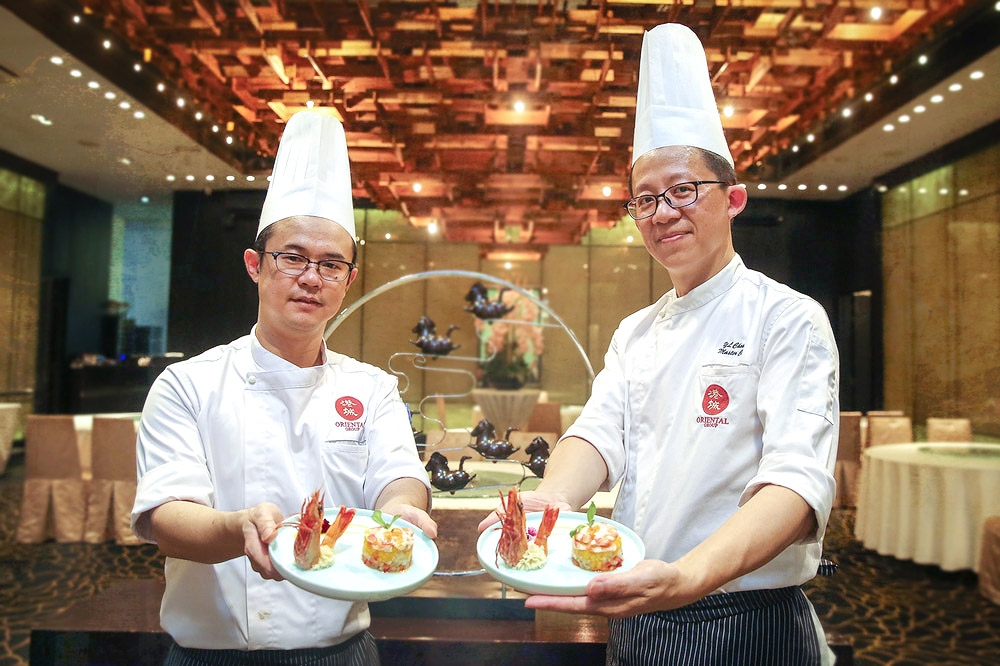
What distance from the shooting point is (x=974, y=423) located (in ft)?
9.75

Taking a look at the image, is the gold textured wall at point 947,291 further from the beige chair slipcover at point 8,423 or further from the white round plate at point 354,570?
the beige chair slipcover at point 8,423

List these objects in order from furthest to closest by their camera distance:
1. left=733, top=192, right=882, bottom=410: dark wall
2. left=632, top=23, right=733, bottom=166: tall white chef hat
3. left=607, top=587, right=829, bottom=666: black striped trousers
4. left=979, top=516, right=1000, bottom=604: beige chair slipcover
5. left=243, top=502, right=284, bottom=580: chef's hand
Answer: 1. left=979, top=516, right=1000, bottom=604: beige chair slipcover
2. left=733, top=192, right=882, bottom=410: dark wall
3. left=632, top=23, right=733, bottom=166: tall white chef hat
4. left=607, top=587, right=829, bottom=666: black striped trousers
5. left=243, top=502, right=284, bottom=580: chef's hand

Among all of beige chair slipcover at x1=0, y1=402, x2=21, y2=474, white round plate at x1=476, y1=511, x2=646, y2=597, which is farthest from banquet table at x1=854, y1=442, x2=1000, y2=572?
beige chair slipcover at x1=0, y1=402, x2=21, y2=474

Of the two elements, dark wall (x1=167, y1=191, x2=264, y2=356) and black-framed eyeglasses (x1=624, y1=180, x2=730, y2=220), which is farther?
dark wall (x1=167, y1=191, x2=264, y2=356)

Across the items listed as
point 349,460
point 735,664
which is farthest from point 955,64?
point 349,460

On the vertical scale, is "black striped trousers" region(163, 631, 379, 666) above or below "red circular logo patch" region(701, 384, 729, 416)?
below

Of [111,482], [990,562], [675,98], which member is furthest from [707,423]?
[111,482]

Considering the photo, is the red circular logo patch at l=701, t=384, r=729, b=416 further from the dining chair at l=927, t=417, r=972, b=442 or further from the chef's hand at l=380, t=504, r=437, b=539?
the dining chair at l=927, t=417, r=972, b=442

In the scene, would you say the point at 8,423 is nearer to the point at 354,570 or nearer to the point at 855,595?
the point at 354,570

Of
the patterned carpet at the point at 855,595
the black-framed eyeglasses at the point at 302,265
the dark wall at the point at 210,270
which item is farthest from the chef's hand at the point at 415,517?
the patterned carpet at the point at 855,595

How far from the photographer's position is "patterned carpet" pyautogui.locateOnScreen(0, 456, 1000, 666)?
112 inches

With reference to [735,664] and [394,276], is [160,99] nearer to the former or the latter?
[394,276]

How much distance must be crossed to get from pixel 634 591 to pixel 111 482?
9.78 ft

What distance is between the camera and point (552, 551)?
4.32ft
